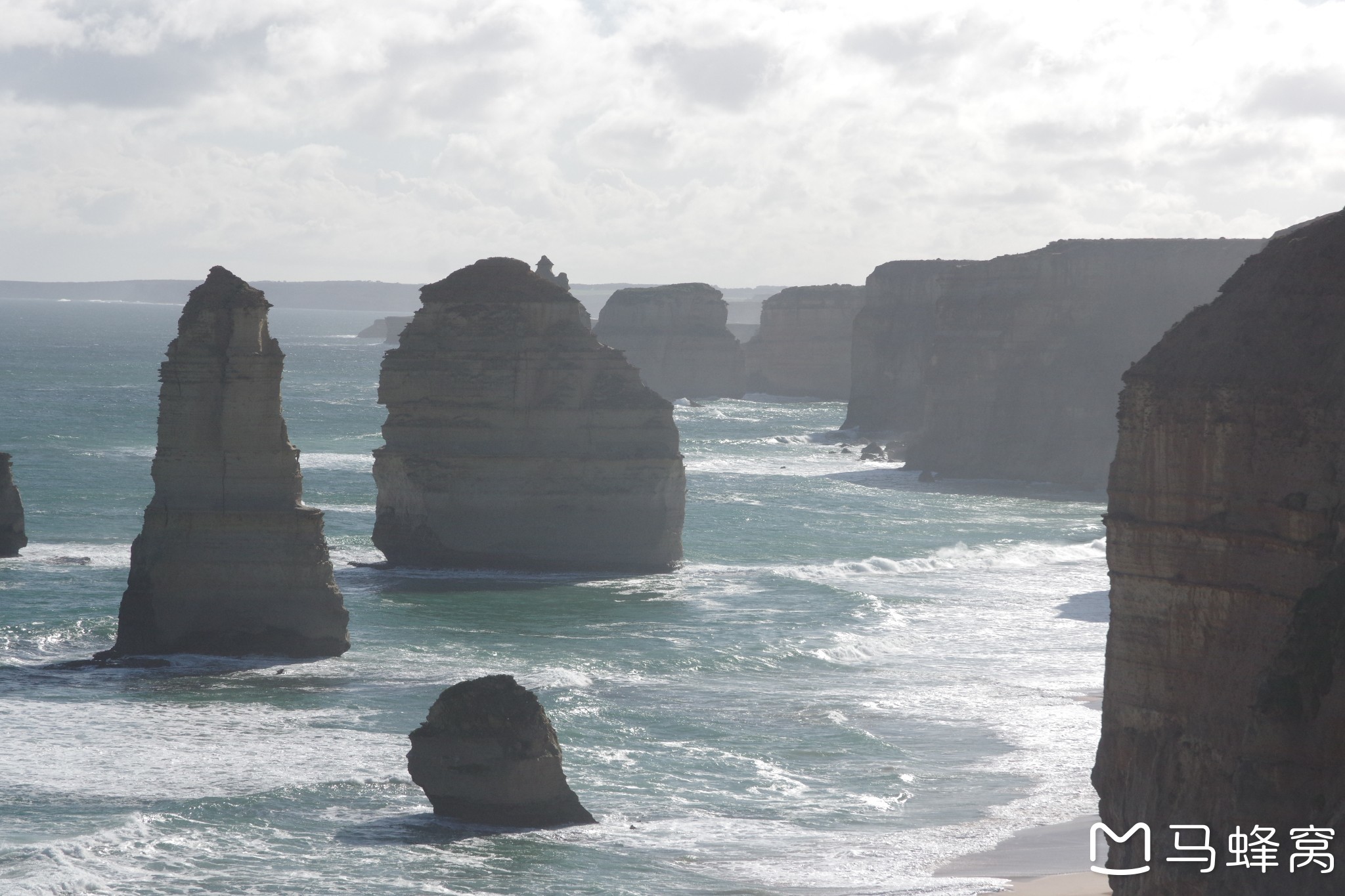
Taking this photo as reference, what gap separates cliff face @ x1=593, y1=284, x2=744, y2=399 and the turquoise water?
274 ft

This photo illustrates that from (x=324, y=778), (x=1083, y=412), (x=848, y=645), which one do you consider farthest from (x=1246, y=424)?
(x=1083, y=412)

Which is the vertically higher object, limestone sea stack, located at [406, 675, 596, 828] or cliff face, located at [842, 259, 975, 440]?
cliff face, located at [842, 259, 975, 440]

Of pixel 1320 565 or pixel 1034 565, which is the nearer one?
pixel 1320 565

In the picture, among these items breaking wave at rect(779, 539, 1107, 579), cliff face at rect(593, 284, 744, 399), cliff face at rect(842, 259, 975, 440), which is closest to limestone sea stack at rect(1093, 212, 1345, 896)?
breaking wave at rect(779, 539, 1107, 579)

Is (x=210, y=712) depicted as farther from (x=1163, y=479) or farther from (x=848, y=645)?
(x=1163, y=479)

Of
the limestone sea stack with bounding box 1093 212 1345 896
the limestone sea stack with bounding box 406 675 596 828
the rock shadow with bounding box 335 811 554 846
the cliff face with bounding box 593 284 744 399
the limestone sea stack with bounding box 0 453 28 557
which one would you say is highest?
the cliff face with bounding box 593 284 744 399

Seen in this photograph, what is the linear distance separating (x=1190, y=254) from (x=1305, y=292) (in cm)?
7315

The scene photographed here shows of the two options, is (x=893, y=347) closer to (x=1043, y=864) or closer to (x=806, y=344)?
(x=806, y=344)

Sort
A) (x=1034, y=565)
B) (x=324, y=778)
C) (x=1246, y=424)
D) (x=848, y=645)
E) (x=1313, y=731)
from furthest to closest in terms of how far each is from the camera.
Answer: (x=1034, y=565), (x=848, y=645), (x=324, y=778), (x=1246, y=424), (x=1313, y=731)

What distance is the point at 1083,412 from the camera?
3344 inches

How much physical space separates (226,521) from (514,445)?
46.3ft

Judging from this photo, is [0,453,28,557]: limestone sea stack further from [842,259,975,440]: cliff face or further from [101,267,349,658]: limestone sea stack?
[842,259,975,440]: cliff face

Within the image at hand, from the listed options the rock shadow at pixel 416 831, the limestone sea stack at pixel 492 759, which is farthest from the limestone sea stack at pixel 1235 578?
the rock shadow at pixel 416 831

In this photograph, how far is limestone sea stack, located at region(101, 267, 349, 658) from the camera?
115ft
